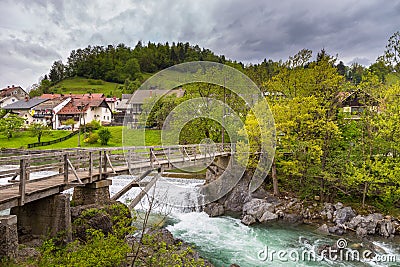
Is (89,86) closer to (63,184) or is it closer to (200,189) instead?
(200,189)

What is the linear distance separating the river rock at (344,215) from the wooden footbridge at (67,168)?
7601mm

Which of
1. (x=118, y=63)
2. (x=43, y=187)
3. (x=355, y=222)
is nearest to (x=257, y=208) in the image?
(x=355, y=222)

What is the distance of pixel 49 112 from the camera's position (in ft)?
177

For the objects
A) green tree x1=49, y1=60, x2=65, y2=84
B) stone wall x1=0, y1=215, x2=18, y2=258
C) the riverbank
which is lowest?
the riverbank

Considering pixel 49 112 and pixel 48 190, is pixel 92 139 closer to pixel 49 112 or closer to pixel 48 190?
pixel 49 112

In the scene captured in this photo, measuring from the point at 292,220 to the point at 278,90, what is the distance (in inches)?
329

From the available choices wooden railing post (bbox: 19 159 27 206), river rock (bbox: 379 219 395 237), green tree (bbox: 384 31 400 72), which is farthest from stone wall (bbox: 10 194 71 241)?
green tree (bbox: 384 31 400 72)

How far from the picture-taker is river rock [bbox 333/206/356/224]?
15.4 m

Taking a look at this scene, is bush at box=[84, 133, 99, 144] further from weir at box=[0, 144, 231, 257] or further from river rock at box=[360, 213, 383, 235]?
river rock at box=[360, 213, 383, 235]

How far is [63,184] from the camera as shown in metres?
8.32

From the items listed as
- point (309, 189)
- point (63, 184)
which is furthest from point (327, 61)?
point (63, 184)

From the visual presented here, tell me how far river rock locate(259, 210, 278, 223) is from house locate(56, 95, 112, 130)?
40693mm

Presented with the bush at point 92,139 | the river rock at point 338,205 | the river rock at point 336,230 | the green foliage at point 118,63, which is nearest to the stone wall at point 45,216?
the river rock at point 336,230

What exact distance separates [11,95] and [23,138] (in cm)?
3819
